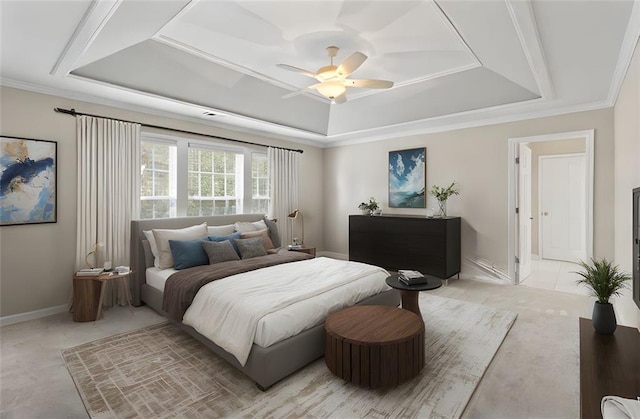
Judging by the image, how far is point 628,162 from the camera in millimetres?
2779

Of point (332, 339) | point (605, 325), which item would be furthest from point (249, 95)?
point (605, 325)

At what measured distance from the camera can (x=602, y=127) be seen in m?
4.08

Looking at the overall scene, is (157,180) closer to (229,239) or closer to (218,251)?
(229,239)

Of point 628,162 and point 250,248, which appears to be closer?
point 628,162

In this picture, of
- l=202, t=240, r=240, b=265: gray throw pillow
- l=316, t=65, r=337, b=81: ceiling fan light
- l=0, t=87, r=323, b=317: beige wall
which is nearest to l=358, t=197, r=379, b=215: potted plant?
l=202, t=240, r=240, b=265: gray throw pillow

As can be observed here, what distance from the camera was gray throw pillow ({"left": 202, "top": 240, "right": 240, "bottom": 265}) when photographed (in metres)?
3.81

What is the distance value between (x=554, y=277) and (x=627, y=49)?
392cm

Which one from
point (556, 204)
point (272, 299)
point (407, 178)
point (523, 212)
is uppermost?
point (407, 178)

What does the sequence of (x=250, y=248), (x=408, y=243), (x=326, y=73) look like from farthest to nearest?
1. (x=408, y=243)
2. (x=250, y=248)
3. (x=326, y=73)

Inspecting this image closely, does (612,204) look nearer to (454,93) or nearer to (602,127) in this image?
(602,127)

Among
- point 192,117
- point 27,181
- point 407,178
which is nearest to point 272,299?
point 27,181

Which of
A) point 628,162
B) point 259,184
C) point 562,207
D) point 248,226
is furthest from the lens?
point 562,207

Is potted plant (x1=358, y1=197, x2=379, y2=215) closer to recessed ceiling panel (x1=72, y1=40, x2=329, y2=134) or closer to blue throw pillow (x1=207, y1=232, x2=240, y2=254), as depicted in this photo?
recessed ceiling panel (x1=72, y1=40, x2=329, y2=134)

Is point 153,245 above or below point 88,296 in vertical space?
above
